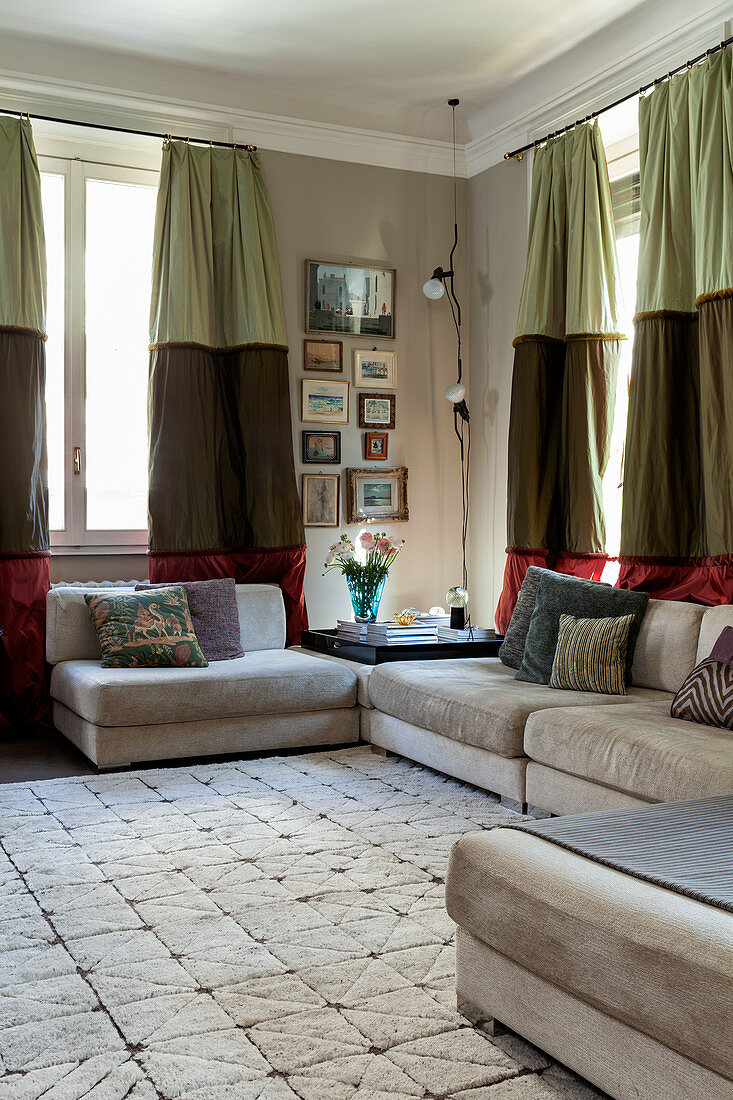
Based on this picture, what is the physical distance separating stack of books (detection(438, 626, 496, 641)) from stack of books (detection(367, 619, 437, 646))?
0.14 feet

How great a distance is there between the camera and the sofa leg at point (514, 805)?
3.45 m

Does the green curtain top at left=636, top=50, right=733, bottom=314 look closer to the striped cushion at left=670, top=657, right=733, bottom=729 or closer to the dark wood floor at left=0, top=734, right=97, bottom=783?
the striped cushion at left=670, top=657, right=733, bottom=729

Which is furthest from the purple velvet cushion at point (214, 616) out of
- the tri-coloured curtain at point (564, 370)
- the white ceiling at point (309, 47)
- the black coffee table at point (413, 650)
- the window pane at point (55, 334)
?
the white ceiling at point (309, 47)

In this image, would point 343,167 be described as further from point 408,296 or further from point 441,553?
point 441,553

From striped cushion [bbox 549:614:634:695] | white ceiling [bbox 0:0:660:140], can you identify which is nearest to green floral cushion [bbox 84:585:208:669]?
striped cushion [bbox 549:614:634:695]

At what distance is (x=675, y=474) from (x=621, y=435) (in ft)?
2.30

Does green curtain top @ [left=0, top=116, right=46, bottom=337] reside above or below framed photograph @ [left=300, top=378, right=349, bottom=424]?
above

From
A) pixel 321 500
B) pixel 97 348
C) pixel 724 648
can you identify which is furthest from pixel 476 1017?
pixel 97 348

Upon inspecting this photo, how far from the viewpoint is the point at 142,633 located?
14.4 feet

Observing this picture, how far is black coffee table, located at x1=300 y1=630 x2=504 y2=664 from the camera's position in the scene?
458cm

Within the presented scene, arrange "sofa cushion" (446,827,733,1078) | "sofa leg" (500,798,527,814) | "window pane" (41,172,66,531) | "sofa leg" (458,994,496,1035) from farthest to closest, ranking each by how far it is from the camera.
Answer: "window pane" (41,172,66,531) < "sofa leg" (500,798,527,814) < "sofa leg" (458,994,496,1035) < "sofa cushion" (446,827,733,1078)

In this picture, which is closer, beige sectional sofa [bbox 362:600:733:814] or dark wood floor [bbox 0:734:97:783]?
beige sectional sofa [bbox 362:600:733:814]

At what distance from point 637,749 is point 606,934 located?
4.36 ft

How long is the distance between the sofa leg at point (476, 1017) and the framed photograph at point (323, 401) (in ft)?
12.5
